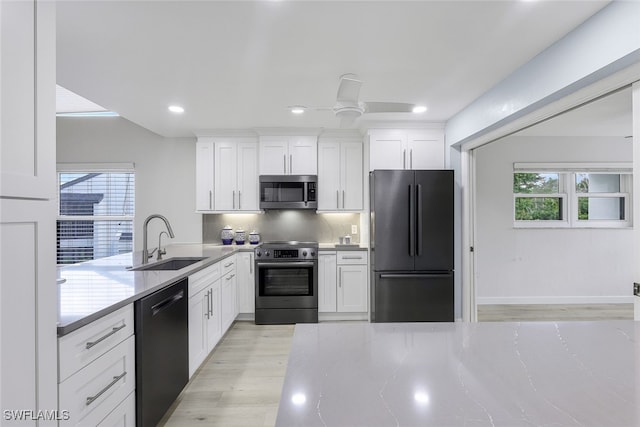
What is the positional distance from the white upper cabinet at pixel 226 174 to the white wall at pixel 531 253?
3275 millimetres

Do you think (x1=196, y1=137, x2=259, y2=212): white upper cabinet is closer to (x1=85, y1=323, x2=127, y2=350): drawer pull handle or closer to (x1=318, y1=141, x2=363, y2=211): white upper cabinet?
(x1=318, y1=141, x2=363, y2=211): white upper cabinet

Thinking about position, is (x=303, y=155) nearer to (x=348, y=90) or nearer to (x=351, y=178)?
(x=351, y=178)

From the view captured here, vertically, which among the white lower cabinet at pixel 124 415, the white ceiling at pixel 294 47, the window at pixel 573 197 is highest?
the white ceiling at pixel 294 47

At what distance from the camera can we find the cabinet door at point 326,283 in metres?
3.97

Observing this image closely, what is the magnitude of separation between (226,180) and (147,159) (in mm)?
1232

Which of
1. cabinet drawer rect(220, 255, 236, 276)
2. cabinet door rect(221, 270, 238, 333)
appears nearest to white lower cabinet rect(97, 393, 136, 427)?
cabinet door rect(221, 270, 238, 333)

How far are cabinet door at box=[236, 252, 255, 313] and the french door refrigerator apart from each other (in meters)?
1.53

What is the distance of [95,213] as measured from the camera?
177 inches

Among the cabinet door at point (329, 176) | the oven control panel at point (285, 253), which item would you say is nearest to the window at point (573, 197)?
the cabinet door at point (329, 176)

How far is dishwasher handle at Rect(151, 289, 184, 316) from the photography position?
1864 millimetres

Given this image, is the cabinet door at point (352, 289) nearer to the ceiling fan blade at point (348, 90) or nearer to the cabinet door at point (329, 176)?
the cabinet door at point (329, 176)

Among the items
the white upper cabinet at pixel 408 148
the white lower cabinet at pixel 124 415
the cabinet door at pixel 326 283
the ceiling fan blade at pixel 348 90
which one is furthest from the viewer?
the cabinet door at pixel 326 283

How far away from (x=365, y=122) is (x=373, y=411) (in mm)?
3510

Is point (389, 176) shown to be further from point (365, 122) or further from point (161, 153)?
point (161, 153)
